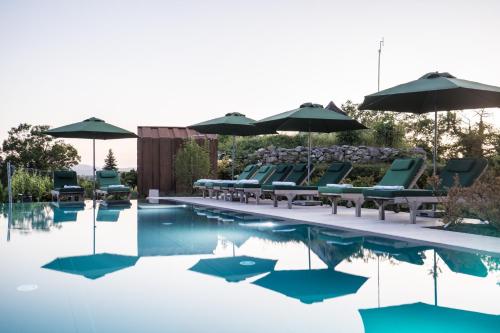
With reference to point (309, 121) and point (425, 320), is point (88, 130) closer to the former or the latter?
point (309, 121)

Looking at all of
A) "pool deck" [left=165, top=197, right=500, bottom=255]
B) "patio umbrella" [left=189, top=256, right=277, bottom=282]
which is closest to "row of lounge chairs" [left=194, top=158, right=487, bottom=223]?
"pool deck" [left=165, top=197, right=500, bottom=255]

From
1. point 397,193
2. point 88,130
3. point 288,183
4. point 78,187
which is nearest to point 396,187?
point 397,193

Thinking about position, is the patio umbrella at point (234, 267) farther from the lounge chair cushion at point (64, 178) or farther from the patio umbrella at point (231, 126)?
the lounge chair cushion at point (64, 178)

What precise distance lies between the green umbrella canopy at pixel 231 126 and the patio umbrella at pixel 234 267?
Result: 342 inches

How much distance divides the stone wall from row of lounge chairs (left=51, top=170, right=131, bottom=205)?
22.8 ft

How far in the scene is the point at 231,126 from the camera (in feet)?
47.9

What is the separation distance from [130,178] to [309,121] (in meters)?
10.8

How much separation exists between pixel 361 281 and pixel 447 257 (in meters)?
1.56

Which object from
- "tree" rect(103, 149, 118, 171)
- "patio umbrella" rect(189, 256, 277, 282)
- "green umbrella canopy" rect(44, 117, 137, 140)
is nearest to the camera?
"patio umbrella" rect(189, 256, 277, 282)

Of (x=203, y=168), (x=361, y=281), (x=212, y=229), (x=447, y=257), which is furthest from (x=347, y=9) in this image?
(x=361, y=281)

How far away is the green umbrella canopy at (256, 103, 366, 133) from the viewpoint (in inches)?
430

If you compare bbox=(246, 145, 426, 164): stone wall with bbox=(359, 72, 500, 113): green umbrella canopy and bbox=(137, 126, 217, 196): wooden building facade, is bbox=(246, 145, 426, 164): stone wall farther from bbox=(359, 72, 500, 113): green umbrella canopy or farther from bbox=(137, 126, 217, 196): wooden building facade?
bbox=(359, 72, 500, 113): green umbrella canopy

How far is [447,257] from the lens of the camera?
4.98 meters

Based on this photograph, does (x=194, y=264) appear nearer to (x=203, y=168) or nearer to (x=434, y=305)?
(x=434, y=305)
